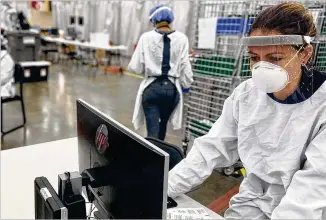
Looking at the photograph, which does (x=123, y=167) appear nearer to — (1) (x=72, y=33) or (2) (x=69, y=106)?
(2) (x=69, y=106)

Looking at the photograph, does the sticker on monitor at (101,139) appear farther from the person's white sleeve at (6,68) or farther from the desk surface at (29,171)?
the person's white sleeve at (6,68)

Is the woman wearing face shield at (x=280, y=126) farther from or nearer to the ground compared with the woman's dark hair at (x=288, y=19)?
nearer to the ground

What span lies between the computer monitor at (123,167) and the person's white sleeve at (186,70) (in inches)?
72.4

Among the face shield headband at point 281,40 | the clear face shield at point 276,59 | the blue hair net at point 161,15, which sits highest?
the blue hair net at point 161,15

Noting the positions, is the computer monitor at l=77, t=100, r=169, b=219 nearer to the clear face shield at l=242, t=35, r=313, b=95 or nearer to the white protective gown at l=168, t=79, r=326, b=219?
the white protective gown at l=168, t=79, r=326, b=219

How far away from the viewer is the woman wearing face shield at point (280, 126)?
2.91ft

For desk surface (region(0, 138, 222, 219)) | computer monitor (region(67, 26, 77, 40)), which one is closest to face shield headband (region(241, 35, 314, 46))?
desk surface (region(0, 138, 222, 219))

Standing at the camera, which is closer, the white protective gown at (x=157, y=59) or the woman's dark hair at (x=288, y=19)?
the woman's dark hair at (x=288, y=19)

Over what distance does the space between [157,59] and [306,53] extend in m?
1.75

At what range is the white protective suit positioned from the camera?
3537mm

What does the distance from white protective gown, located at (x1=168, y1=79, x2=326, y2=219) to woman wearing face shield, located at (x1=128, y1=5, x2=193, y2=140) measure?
152 centimetres

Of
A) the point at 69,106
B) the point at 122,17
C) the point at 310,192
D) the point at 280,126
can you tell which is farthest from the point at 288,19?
the point at 122,17

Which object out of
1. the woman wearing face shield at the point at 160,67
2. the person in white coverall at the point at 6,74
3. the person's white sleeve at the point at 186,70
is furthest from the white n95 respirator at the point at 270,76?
the person in white coverall at the point at 6,74

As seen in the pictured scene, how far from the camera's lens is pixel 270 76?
3.25ft
